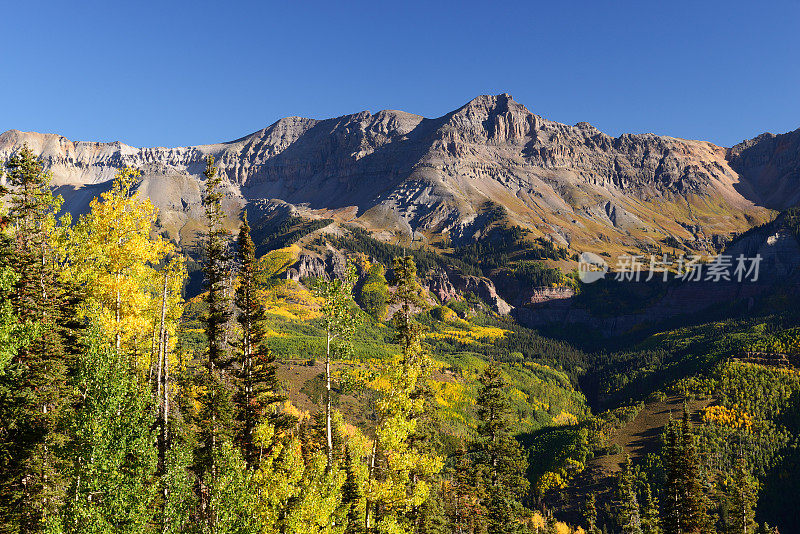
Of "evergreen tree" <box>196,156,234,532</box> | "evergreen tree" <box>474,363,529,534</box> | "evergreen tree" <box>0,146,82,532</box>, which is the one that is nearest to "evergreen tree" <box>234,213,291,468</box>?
"evergreen tree" <box>196,156,234,532</box>

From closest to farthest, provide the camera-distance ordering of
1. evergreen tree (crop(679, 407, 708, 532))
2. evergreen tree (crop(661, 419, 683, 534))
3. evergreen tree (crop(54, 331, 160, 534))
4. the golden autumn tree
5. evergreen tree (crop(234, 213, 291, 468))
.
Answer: evergreen tree (crop(54, 331, 160, 534)), the golden autumn tree, evergreen tree (crop(234, 213, 291, 468)), evergreen tree (crop(679, 407, 708, 532)), evergreen tree (crop(661, 419, 683, 534))

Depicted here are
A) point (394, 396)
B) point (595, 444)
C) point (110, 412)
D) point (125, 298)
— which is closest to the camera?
point (110, 412)

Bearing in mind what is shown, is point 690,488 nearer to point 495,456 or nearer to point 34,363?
point 495,456

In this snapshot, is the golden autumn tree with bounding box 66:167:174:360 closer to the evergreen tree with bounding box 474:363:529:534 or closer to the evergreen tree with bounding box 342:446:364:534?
the evergreen tree with bounding box 342:446:364:534

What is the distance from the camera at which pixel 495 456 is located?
176 feet

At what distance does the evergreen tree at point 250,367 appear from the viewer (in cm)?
4009

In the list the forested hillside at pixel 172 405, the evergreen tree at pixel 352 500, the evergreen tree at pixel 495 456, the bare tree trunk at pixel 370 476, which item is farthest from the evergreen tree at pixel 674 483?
the bare tree trunk at pixel 370 476

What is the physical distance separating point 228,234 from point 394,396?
21.5 meters

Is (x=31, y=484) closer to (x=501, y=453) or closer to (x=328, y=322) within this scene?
(x=328, y=322)

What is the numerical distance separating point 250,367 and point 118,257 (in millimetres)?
13311

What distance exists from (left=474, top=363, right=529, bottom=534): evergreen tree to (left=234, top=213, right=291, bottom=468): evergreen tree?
74.8 ft

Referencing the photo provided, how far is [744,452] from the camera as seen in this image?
17688 centimetres

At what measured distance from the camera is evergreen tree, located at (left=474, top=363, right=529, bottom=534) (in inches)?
2096

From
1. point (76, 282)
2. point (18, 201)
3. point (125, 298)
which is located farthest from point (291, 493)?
point (18, 201)
